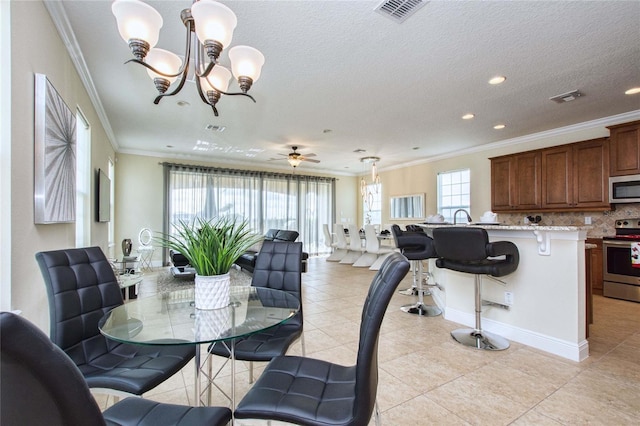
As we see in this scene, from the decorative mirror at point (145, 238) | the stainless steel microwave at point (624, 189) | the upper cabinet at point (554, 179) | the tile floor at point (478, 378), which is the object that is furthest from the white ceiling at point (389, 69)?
the tile floor at point (478, 378)

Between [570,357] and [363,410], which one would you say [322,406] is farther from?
[570,357]

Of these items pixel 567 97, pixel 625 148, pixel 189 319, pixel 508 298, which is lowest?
pixel 508 298

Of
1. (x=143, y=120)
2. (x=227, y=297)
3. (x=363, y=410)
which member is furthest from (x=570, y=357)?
(x=143, y=120)

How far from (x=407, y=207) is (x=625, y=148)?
455cm

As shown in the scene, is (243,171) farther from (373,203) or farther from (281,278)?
(281,278)

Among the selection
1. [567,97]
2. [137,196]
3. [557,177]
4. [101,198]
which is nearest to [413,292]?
[557,177]

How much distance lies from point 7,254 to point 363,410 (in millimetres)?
1859

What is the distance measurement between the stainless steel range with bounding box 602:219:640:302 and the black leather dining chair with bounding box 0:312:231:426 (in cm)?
573

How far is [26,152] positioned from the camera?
1728 mm

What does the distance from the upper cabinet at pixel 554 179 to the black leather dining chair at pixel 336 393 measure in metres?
5.10

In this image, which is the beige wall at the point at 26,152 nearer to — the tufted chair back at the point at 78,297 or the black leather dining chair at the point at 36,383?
the tufted chair back at the point at 78,297

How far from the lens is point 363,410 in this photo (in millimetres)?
1058

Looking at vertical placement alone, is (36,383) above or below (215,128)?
below

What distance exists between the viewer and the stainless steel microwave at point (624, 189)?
160 inches
